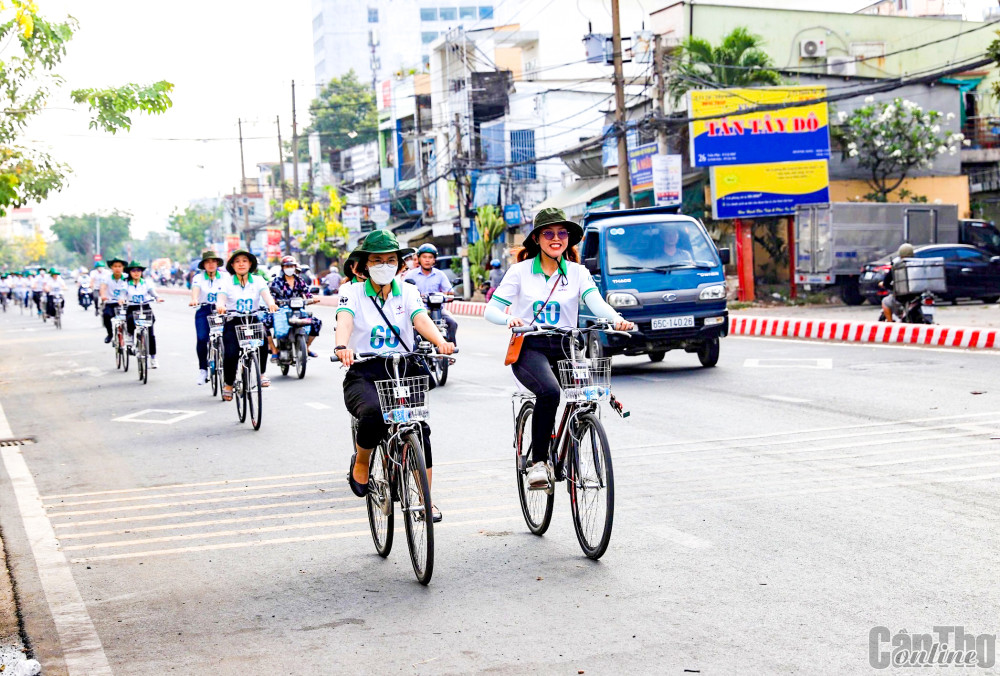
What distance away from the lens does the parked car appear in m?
30.8

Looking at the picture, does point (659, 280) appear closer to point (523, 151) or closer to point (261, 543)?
point (261, 543)

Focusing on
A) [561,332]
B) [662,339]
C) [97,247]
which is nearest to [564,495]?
[561,332]

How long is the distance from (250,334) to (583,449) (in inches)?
296

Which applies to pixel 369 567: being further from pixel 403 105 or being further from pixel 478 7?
pixel 478 7

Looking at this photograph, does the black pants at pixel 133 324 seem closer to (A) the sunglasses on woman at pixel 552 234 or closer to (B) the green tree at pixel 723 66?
(A) the sunglasses on woman at pixel 552 234

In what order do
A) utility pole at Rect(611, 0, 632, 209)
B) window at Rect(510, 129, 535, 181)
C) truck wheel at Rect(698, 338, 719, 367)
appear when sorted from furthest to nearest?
window at Rect(510, 129, 535, 181) < utility pole at Rect(611, 0, 632, 209) < truck wheel at Rect(698, 338, 719, 367)

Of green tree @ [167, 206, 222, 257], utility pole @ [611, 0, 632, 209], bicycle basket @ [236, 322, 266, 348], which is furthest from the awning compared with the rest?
green tree @ [167, 206, 222, 257]

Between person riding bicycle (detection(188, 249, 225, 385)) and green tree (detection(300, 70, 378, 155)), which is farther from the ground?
green tree (detection(300, 70, 378, 155))

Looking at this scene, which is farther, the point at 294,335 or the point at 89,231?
the point at 89,231

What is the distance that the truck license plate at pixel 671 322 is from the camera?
16797mm

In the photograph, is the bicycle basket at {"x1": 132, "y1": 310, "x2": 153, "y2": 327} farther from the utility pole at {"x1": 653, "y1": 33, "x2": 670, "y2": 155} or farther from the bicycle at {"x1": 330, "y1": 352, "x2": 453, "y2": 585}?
the utility pole at {"x1": 653, "y1": 33, "x2": 670, "y2": 155}

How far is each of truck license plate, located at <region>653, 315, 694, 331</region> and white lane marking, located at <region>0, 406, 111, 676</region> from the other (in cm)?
885

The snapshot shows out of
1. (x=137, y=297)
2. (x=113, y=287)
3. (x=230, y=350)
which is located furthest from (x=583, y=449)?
(x=113, y=287)

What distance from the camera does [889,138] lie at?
37.0 m
